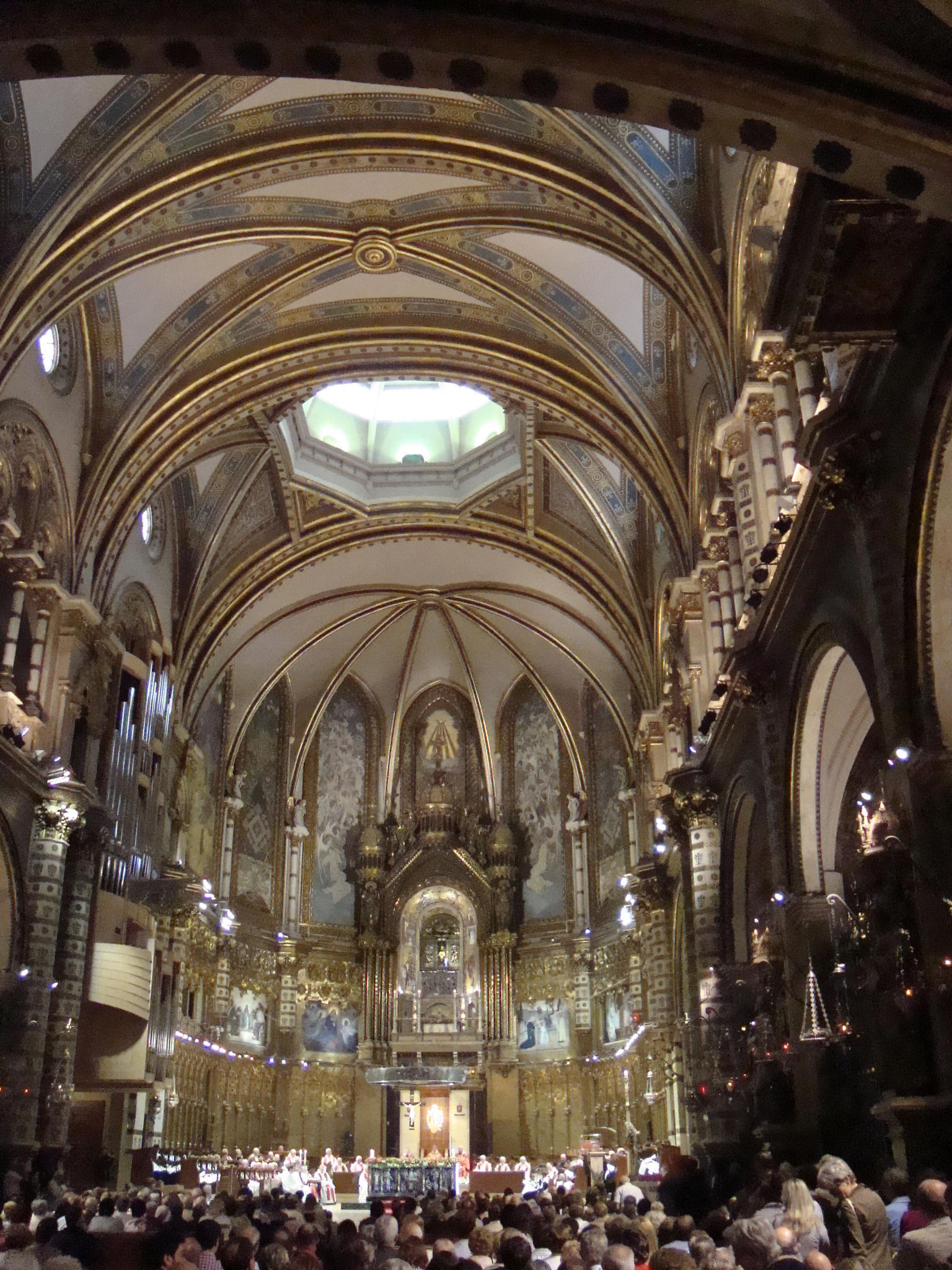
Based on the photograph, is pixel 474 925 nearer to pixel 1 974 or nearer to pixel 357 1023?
pixel 357 1023

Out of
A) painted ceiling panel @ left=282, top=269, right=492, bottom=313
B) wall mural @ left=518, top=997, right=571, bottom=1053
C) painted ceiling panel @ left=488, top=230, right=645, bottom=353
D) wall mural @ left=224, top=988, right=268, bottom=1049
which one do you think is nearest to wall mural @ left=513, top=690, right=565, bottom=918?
wall mural @ left=518, top=997, right=571, bottom=1053

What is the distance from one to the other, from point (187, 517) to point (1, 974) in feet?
39.6

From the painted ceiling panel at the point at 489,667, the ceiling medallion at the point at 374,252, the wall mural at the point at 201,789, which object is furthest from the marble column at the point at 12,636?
the painted ceiling panel at the point at 489,667

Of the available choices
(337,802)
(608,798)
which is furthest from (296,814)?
(608,798)

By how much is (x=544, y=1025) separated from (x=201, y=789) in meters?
11.0

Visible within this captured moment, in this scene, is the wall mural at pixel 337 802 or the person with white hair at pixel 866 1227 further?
the wall mural at pixel 337 802

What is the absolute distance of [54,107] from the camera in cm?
1714

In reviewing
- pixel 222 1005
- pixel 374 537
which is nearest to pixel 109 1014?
pixel 222 1005

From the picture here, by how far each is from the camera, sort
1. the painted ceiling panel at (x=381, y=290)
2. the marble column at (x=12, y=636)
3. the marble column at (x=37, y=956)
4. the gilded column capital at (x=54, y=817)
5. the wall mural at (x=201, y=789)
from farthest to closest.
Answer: the wall mural at (x=201, y=789)
the painted ceiling panel at (x=381, y=290)
the gilded column capital at (x=54, y=817)
the marble column at (x=12, y=636)
the marble column at (x=37, y=956)

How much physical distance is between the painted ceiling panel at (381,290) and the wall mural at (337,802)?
1551 centimetres

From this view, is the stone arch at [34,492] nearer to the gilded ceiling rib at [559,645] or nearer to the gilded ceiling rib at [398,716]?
the gilded ceiling rib at [559,645]

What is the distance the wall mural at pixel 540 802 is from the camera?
34625 mm

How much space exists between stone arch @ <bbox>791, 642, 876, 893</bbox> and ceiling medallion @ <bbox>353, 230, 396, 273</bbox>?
11.3m

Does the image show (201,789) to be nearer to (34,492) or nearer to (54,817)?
(54,817)
